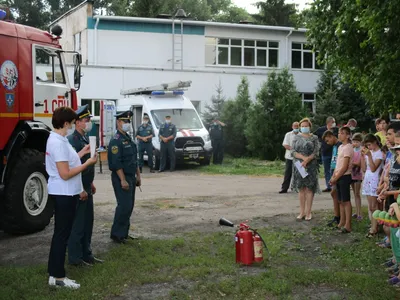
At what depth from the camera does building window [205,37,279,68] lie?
31.8 metres

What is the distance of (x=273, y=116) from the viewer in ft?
80.4

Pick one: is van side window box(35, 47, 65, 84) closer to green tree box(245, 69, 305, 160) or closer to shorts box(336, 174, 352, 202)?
shorts box(336, 174, 352, 202)

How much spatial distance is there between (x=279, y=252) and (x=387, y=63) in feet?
13.3

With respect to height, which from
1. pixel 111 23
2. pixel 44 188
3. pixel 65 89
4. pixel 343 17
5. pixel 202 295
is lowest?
pixel 202 295

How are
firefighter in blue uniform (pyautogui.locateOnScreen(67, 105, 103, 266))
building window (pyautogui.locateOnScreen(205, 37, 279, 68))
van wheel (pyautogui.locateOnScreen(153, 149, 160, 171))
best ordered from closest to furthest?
1. firefighter in blue uniform (pyautogui.locateOnScreen(67, 105, 103, 266))
2. van wheel (pyautogui.locateOnScreen(153, 149, 160, 171))
3. building window (pyautogui.locateOnScreen(205, 37, 279, 68))

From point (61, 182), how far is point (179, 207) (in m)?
5.83

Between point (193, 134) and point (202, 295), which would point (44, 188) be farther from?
point (193, 134)

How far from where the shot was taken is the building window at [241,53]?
31.8 metres

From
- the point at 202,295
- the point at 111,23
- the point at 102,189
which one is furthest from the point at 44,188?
the point at 111,23

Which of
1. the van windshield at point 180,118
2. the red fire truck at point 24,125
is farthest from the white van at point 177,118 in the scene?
the red fire truck at point 24,125

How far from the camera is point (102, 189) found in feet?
49.6

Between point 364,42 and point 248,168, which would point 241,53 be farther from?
point 364,42

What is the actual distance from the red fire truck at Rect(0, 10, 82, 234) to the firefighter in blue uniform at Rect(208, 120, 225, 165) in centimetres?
1258

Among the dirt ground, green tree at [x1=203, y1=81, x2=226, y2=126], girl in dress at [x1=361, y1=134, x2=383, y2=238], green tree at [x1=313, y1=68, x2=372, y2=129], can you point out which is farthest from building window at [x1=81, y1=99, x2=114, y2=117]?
girl in dress at [x1=361, y1=134, x2=383, y2=238]
